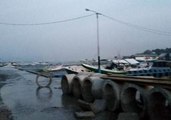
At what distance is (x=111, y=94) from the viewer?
16672 mm

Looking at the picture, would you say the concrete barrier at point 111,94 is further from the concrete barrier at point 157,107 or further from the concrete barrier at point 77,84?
the concrete barrier at point 77,84

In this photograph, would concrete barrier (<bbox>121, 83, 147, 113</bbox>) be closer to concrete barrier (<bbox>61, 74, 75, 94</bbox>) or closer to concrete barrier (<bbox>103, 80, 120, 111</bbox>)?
concrete barrier (<bbox>103, 80, 120, 111</bbox>)

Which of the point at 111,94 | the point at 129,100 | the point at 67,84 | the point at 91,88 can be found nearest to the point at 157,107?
the point at 129,100

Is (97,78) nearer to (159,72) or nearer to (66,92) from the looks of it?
(66,92)

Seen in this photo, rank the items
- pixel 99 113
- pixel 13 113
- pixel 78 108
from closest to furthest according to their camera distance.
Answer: pixel 99 113
pixel 13 113
pixel 78 108

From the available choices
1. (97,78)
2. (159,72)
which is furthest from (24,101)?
(159,72)

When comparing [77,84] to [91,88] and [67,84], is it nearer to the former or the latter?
[67,84]

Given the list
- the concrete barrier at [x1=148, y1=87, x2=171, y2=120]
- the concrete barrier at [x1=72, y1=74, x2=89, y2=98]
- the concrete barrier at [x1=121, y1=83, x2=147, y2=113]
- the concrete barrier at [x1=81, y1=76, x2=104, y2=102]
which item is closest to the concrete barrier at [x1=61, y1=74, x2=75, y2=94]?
the concrete barrier at [x1=72, y1=74, x2=89, y2=98]

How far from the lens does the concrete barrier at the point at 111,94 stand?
15.6 metres

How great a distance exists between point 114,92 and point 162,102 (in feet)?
10.1

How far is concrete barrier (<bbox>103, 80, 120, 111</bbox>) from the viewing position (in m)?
15.6

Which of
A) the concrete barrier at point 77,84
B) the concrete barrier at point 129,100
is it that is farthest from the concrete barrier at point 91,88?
the concrete barrier at point 129,100

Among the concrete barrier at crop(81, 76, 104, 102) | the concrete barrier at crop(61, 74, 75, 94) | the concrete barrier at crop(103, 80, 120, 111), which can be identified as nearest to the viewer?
the concrete barrier at crop(103, 80, 120, 111)

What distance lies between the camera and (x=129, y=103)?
605 inches
